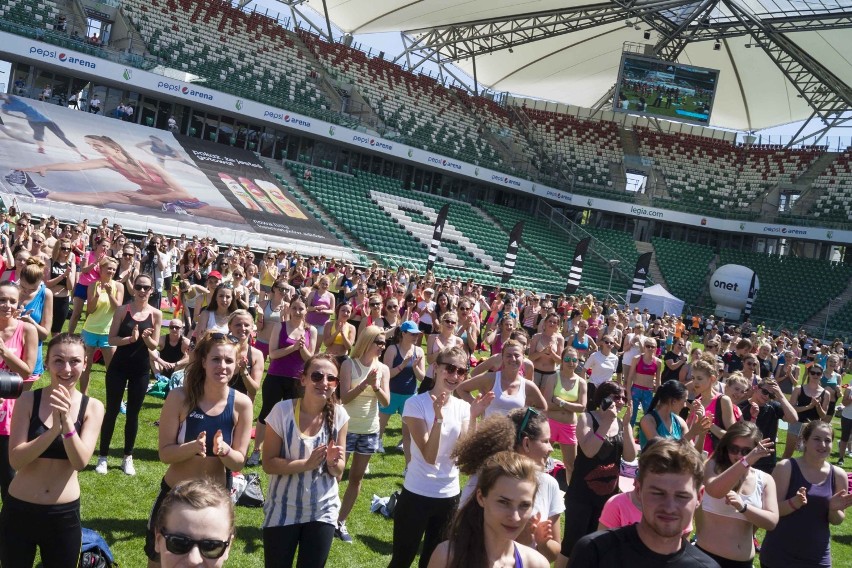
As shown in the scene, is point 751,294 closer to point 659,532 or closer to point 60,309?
point 60,309

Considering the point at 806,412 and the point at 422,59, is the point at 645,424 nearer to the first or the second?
the point at 806,412

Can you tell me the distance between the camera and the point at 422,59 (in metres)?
46.8

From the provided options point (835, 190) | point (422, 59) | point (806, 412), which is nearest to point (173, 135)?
point (422, 59)

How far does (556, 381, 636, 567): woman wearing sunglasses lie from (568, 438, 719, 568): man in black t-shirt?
86.4 inches

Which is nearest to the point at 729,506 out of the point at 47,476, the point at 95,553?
the point at 47,476

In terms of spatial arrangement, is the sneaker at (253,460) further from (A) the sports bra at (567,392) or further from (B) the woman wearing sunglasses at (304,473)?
(B) the woman wearing sunglasses at (304,473)

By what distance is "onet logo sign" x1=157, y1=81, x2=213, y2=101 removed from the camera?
31.7 metres

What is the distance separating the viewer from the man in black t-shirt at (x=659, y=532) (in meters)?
2.92

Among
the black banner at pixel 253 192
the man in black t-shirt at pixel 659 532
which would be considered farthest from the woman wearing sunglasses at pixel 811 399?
the black banner at pixel 253 192

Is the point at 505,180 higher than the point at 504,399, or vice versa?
the point at 505,180

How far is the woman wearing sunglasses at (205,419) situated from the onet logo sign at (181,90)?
29.9 meters

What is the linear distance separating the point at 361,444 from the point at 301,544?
2310mm

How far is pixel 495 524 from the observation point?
9.83 feet

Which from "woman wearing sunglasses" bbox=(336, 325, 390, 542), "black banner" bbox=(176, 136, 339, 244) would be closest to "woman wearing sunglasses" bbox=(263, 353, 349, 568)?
"woman wearing sunglasses" bbox=(336, 325, 390, 542)
